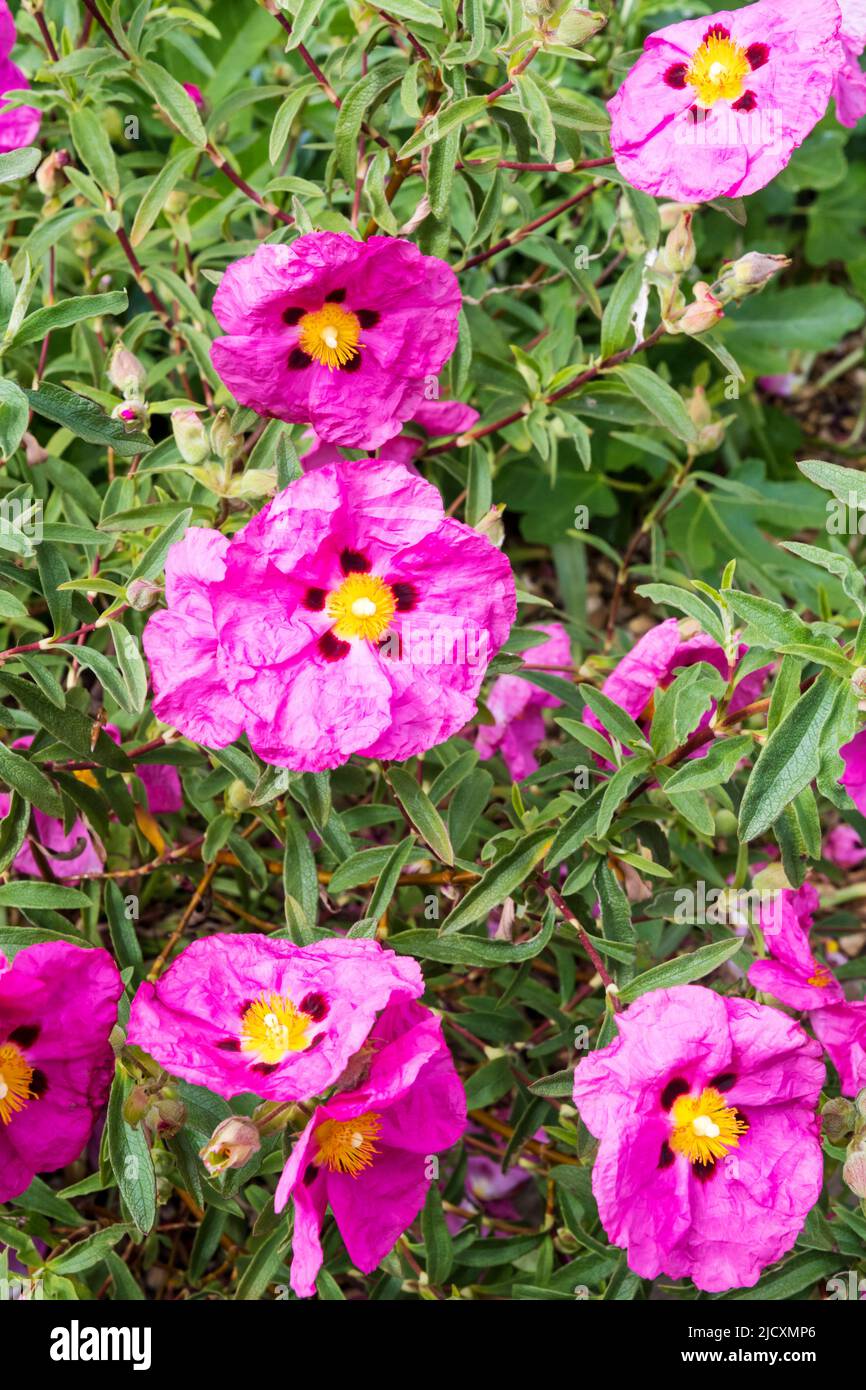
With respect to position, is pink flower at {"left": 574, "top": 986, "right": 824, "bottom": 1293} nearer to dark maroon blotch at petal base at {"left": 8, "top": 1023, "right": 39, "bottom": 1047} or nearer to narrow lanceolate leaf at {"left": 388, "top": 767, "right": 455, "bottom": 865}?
narrow lanceolate leaf at {"left": 388, "top": 767, "right": 455, "bottom": 865}

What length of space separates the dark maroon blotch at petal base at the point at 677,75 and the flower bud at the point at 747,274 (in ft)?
0.76

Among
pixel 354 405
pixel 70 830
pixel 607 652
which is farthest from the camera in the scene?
pixel 607 652

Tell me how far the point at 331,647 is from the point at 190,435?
13.3 inches

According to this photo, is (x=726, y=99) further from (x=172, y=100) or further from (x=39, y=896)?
(x=39, y=896)

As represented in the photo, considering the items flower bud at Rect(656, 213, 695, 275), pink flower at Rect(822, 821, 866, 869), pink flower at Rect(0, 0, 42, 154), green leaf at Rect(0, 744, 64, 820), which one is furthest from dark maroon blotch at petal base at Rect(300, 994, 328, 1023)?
pink flower at Rect(822, 821, 866, 869)

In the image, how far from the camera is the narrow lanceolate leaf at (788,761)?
5.28 ft

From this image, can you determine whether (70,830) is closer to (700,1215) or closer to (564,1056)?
(700,1215)

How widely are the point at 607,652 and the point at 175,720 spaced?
1.10m

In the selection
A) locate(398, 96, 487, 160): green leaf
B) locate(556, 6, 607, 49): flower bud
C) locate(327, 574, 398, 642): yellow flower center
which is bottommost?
locate(327, 574, 398, 642): yellow flower center

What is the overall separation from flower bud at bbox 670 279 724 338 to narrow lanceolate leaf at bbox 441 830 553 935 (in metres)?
0.69

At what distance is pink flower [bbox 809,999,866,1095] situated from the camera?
5.92 feet

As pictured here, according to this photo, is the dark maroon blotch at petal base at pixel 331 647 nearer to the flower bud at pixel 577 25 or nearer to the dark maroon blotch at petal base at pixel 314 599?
the dark maroon blotch at petal base at pixel 314 599

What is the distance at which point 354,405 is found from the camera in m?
1.76
